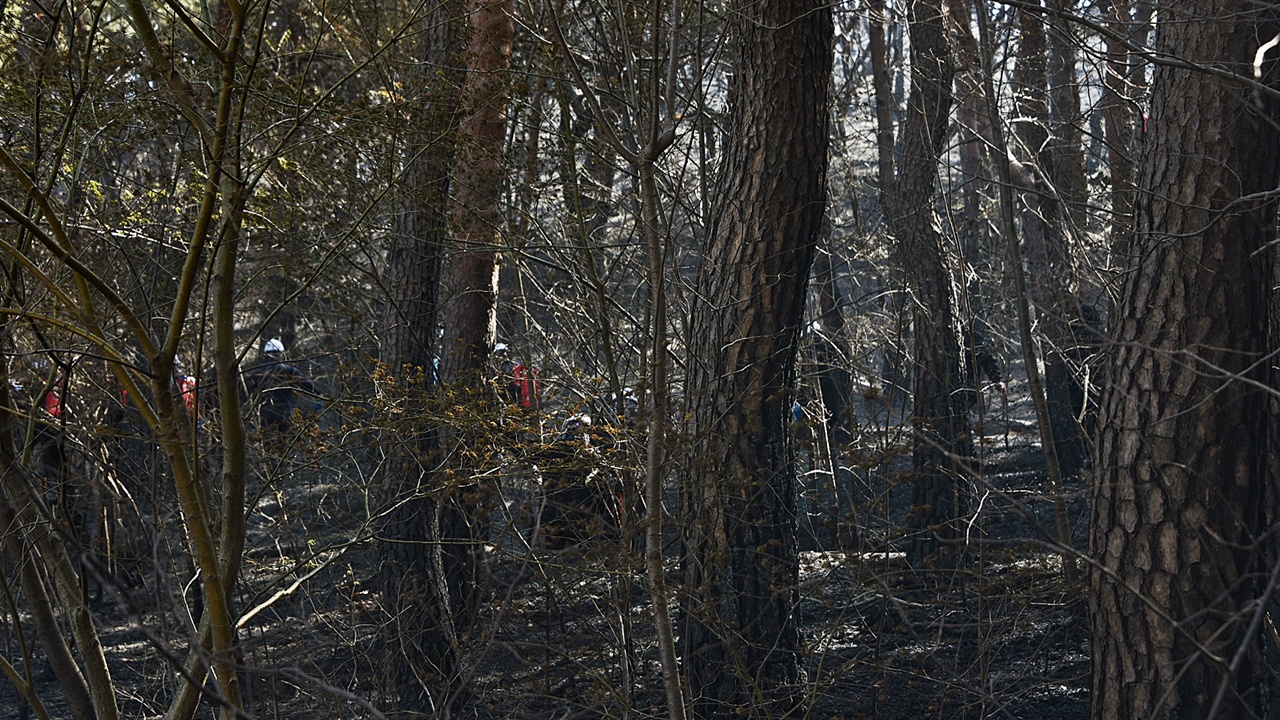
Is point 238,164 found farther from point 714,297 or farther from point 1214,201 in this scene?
point 1214,201

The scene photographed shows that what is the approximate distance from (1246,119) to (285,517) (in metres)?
4.97

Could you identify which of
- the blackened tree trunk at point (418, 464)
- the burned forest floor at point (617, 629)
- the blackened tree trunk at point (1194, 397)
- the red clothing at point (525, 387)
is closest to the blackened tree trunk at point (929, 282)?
the burned forest floor at point (617, 629)

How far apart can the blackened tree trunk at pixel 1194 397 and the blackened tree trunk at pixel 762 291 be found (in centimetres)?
145

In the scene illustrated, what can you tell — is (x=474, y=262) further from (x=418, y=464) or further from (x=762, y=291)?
(x=762, y=291)

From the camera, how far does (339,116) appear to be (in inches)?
163

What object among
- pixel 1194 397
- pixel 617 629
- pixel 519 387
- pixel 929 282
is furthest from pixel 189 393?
pixel 929 282

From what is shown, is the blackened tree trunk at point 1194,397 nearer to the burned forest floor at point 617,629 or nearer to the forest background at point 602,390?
the forest background at point 602,390

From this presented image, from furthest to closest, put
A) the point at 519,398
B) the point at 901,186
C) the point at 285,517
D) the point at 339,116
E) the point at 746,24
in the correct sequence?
the point at 901,186 < the point at 519,398 < the point at 285,517 < the point at 746,24 < the point at 339,116

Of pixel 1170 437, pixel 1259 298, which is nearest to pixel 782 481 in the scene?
pixel 1170 437

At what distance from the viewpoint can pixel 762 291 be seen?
209 inches

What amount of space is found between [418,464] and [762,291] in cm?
217

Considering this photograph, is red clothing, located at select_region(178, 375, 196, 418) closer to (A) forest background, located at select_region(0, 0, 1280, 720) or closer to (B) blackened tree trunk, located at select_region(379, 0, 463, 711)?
(A) forest background, located at select_region(0, 0, 1280, 720)

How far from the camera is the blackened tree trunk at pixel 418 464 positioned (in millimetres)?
6402

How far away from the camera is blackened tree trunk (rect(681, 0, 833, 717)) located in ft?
17.0
